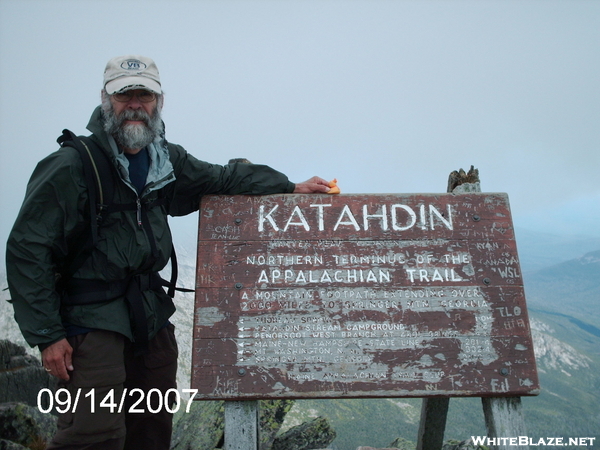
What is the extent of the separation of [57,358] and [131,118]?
77.9 inches

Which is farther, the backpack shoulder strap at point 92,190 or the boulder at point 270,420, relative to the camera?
the boulder at point 270,420

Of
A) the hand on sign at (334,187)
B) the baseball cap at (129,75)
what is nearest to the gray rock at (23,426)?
the baseball cap at (129,75)

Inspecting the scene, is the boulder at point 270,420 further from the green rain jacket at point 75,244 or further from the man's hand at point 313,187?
the man's hand at point 313,187

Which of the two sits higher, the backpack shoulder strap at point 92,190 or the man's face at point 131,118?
the man's face at point 131,118

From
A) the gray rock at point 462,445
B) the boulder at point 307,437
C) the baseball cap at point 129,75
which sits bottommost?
the gray rock at point 462,445

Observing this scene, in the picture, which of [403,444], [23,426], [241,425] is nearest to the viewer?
[241,425]

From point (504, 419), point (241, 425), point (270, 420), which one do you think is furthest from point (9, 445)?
point (504, 419)

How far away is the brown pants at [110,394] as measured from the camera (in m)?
2.97

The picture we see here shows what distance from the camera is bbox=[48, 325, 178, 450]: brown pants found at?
117 inches

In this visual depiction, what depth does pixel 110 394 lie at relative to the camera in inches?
122

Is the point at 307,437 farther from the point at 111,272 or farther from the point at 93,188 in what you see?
the point at 93,188

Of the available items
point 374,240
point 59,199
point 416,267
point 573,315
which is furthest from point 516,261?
point 573,315

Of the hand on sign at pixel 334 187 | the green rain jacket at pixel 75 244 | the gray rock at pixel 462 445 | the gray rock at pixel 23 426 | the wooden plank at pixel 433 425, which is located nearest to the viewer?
the green rain jacket at pixel 75 244

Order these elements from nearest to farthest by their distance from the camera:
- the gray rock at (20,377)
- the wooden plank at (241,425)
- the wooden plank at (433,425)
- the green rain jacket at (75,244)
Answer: the green rain jacket at (75,244) < the wooden plank at (241,425) < the wooden plank at (433,425) < the gray rock at (20,377)
